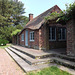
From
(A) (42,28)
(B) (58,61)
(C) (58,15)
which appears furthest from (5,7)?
(B) (58,61)

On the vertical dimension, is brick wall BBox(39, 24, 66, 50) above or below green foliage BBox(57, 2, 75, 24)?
below

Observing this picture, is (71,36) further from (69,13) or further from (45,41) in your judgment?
(45,41)

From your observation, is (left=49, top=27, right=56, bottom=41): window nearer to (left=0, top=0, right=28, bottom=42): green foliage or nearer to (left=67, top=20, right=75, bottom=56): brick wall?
(left=67, top=20, right=75, bottom=56): brick wall

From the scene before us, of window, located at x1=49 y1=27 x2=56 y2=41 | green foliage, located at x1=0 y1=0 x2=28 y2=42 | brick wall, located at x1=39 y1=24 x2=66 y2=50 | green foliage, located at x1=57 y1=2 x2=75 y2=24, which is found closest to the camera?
green foliage, located at x1=57 y1=2 x2=75 y2=24

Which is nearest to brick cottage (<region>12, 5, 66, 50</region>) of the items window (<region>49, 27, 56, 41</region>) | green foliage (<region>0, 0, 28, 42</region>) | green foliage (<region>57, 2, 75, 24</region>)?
window (<region>49, 27, 56, 41</region>)

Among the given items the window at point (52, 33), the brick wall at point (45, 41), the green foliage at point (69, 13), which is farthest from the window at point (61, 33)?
the green foliage at point (69, 13)

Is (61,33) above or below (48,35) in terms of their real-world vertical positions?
above

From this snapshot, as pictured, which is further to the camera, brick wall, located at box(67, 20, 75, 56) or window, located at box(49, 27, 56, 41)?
window, located at box(49, 27, 56, 41)

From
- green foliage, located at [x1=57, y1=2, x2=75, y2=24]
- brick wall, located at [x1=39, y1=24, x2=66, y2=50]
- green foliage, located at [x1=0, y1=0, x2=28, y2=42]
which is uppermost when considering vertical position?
green foliage, located at [x1=0, y1=0, x2=28, y2=42]

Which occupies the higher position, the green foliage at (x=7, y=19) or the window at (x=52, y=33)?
the green foliage at (x=7, y=19)

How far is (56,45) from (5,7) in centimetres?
2712

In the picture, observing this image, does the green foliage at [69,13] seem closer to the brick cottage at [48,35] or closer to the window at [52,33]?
the brick cottage at [48,35]

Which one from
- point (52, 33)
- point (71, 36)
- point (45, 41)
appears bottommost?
point (45, 41)

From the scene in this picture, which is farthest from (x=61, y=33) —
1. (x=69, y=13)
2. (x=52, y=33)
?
(x=69, y=13)
